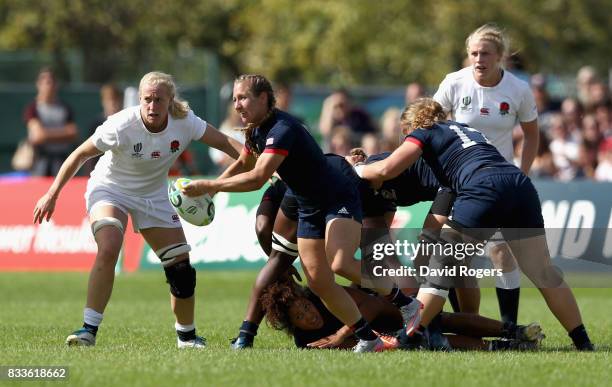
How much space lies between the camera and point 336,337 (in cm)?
933

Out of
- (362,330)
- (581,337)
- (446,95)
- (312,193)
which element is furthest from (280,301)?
(446,95)

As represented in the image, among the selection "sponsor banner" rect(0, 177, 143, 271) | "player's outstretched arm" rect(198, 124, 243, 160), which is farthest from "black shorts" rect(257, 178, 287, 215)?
"sponsor banner" rect(0, 177, 143, 271)

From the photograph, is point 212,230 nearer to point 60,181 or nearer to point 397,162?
point 60,181

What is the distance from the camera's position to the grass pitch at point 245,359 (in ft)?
24.5

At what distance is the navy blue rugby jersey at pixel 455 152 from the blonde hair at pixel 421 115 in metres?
0.08

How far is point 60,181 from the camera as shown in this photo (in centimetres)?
941

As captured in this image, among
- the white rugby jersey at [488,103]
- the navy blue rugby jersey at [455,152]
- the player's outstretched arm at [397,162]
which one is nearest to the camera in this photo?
the player's outstretched arm at [397,162]

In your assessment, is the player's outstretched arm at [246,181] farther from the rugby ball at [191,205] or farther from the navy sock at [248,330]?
the navy sock at [248,330]

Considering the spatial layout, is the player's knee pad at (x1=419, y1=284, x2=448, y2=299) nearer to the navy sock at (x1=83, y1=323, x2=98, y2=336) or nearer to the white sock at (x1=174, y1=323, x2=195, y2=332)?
the white sock at (x1=174, y1=323, x2=195, y2=332)

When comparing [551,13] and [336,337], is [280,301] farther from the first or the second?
[551,13]

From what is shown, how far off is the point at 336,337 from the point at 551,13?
86.2 ft

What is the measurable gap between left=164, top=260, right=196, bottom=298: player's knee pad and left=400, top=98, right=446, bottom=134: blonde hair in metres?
1.88

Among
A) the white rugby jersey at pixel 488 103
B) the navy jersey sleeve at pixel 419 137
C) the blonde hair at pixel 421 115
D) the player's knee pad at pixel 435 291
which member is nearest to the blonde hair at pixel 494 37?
the white rugby jersey at pixel 488 103

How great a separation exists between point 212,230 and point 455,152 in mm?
8599
